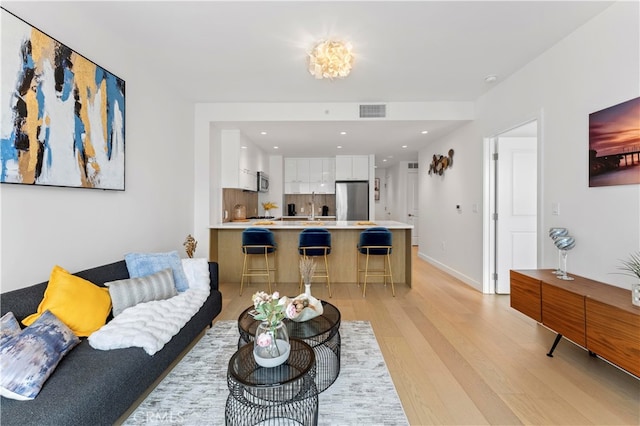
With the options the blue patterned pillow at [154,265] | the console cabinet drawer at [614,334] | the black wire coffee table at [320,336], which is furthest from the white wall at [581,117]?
the blue patterned pillow at [154,265]

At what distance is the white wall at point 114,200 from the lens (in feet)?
5.96

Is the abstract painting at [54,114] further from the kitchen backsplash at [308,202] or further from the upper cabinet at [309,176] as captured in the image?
the kitchen backsplash at [308,202]

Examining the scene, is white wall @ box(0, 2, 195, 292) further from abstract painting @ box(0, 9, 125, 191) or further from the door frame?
the door frame

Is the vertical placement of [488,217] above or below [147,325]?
above

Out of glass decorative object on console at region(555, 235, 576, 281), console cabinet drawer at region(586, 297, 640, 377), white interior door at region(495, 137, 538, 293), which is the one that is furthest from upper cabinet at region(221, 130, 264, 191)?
console cabinet drawer at region(586, 297, 640, 377)

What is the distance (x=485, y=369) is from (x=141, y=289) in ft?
8.67

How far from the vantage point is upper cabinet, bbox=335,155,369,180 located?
706 centimetres

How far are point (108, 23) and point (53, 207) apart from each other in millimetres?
1588

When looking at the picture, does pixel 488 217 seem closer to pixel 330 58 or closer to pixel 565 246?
pixel 565 246

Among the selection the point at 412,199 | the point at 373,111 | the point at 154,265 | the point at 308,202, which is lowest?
the point at 154,265

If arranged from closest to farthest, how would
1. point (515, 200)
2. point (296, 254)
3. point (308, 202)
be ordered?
point (515, 200)
point (296, 254)
point (308, 202)

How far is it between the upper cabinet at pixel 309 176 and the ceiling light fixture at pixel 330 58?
481 cm

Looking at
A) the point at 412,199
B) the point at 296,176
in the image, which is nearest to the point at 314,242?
the point at 296,176

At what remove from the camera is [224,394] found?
1.86 meters
